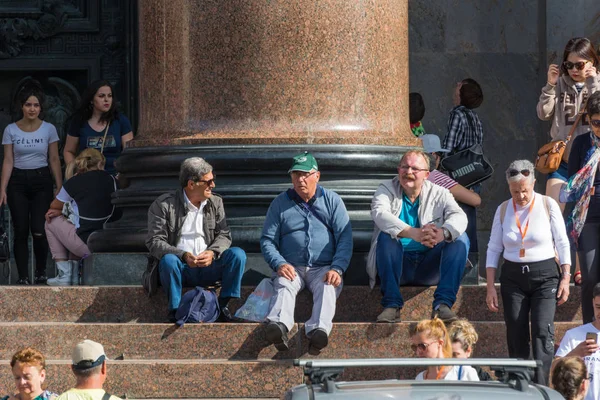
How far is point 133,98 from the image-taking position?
1459 cm

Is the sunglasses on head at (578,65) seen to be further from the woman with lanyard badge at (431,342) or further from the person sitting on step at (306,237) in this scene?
the woman with lanyard badge at (431,342)

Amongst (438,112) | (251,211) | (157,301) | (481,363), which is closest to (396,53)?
(251,211)

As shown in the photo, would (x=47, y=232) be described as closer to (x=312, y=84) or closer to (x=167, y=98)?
(x=167, y=98)

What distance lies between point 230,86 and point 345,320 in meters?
Result: 1.92

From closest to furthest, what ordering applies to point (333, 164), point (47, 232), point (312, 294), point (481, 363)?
point (481, 363) < point (312, 294) < point (333, 164) < point (47, 232)

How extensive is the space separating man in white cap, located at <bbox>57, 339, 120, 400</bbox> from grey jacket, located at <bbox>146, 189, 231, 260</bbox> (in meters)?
2.97

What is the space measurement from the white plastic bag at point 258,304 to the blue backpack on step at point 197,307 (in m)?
0.17

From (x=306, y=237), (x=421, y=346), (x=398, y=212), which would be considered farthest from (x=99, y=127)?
(x=421, y=346)

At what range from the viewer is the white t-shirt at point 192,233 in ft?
32.6

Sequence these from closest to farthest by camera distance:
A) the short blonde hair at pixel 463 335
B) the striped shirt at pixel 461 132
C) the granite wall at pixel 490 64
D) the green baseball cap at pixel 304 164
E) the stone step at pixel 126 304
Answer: the short blonde hair at pixel 463 335
the green baseball cap at pixel 304 164
the stone step at pixel 126 304
the striped shirt at pixel 461 132
the granite wall at pixel 490 64

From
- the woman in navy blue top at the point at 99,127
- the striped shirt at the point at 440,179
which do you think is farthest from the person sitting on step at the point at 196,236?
the woman in navy blue top at the point at 99,127

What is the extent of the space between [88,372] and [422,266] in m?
3.61

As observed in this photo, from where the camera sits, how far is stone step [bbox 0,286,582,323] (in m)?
9.95

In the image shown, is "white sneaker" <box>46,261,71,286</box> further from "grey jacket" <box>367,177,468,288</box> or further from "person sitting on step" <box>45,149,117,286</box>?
"grey jacket" <box>367,177,468,288</box>
